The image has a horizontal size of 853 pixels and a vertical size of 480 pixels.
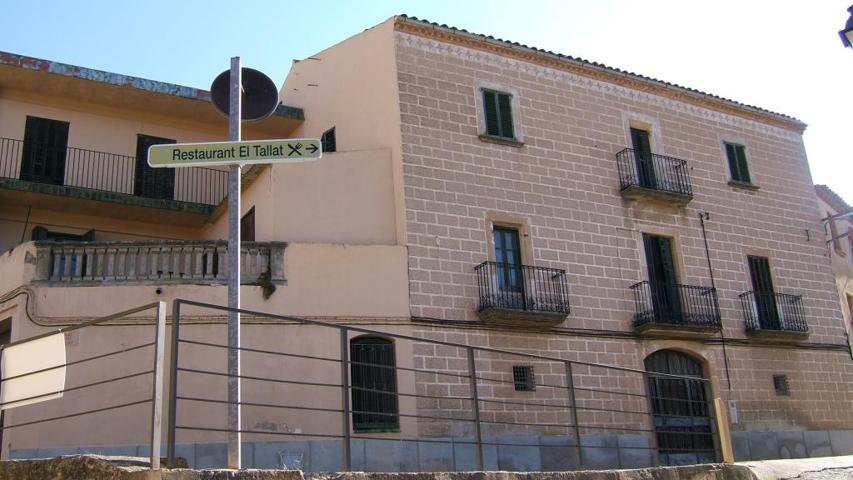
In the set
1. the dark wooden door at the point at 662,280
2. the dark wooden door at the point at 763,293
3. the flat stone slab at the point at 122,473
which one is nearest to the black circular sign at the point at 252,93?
the flat stone slab at the point at 122,473

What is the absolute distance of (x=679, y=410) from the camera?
20297 mm

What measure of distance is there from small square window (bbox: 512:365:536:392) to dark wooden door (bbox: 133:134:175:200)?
931 cm

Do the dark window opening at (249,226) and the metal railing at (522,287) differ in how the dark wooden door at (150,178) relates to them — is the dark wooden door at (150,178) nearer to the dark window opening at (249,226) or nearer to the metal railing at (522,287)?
the dark window opening at (249,226)

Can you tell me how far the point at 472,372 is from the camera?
334 inches

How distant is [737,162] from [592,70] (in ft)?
16.9

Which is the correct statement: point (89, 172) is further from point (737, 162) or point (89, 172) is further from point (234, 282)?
point (737, 162)

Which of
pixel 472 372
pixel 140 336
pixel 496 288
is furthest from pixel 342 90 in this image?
pixel 472 372

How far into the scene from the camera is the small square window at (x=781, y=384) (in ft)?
71.0

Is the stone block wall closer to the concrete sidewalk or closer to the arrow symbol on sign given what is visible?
the concrete sidewalk

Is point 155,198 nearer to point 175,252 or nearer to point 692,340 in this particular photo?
point 175,252

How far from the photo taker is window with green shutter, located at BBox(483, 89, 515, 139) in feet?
65.1

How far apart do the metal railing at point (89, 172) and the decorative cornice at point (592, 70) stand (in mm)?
6438

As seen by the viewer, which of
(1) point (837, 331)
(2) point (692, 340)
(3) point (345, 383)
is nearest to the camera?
(3) point (345, 383)

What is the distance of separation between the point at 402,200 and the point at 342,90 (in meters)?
4.08
